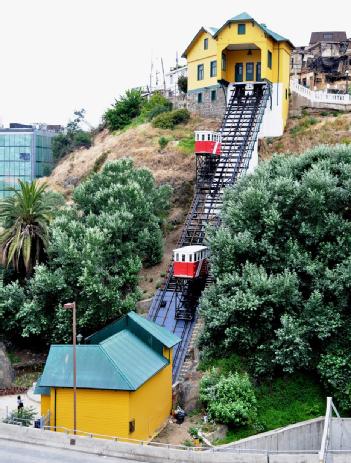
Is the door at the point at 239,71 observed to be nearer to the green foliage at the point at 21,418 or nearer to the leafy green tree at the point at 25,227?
the leafy green tree at the point at 25,227

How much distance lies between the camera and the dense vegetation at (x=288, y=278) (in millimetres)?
35406

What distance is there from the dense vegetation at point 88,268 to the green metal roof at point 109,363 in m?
5.10

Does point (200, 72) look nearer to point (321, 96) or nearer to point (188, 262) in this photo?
point (321, 96)

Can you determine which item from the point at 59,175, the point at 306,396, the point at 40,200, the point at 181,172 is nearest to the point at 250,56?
the point at 181,172

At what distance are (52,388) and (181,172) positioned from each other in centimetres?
2898

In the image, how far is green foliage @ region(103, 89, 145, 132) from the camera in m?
72.1

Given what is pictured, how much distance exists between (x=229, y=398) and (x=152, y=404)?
3795 mm

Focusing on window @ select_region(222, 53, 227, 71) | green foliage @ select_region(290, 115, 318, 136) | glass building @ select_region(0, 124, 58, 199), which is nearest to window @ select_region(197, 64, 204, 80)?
window @ select_region(222, 53, 227, 71)

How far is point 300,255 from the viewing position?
123 ft

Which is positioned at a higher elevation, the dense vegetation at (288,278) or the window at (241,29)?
the window at (241,29)

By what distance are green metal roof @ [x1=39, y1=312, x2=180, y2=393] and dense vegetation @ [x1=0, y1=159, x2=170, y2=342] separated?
5.10 m

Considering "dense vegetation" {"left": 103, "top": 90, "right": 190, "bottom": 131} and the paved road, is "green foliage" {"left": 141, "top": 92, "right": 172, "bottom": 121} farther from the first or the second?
the paved road

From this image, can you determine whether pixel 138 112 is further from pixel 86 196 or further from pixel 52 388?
pixel 52 388

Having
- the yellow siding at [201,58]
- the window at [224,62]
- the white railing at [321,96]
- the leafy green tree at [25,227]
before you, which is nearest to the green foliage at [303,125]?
the white railing at [321,96]
